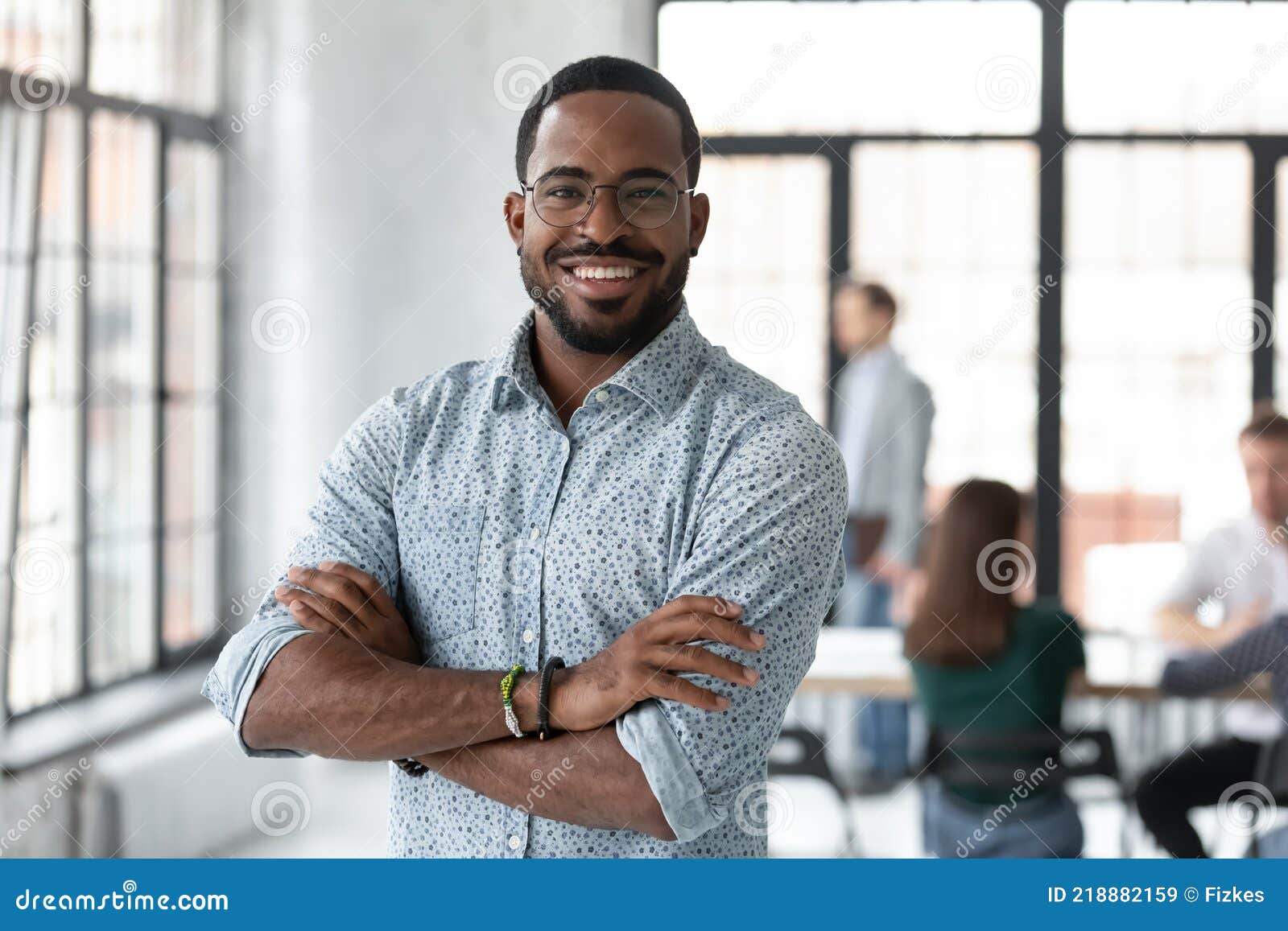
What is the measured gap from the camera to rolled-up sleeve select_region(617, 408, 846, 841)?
1086 millimetres

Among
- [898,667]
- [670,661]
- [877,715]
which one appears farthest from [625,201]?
[877,715]

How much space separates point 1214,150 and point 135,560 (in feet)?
10.4

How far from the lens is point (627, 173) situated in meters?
1.22

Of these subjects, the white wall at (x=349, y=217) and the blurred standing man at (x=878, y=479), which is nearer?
the white wall at (x=349, y=217)

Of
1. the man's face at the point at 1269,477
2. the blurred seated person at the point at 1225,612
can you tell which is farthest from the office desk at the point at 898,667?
the man's face at the point at 1269,477

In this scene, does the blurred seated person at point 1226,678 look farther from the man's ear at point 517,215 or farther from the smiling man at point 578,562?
the man's ear at point 517,215

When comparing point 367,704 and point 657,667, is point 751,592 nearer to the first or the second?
point 657,667

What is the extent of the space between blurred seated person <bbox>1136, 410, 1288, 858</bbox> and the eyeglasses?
6.41ft

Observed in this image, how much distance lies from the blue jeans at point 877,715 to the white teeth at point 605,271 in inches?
99.4

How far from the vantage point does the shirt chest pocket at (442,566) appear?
121cm

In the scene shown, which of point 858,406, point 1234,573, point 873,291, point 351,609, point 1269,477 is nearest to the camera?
point 351,609

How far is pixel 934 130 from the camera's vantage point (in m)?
3.77

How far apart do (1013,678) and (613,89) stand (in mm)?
1729
